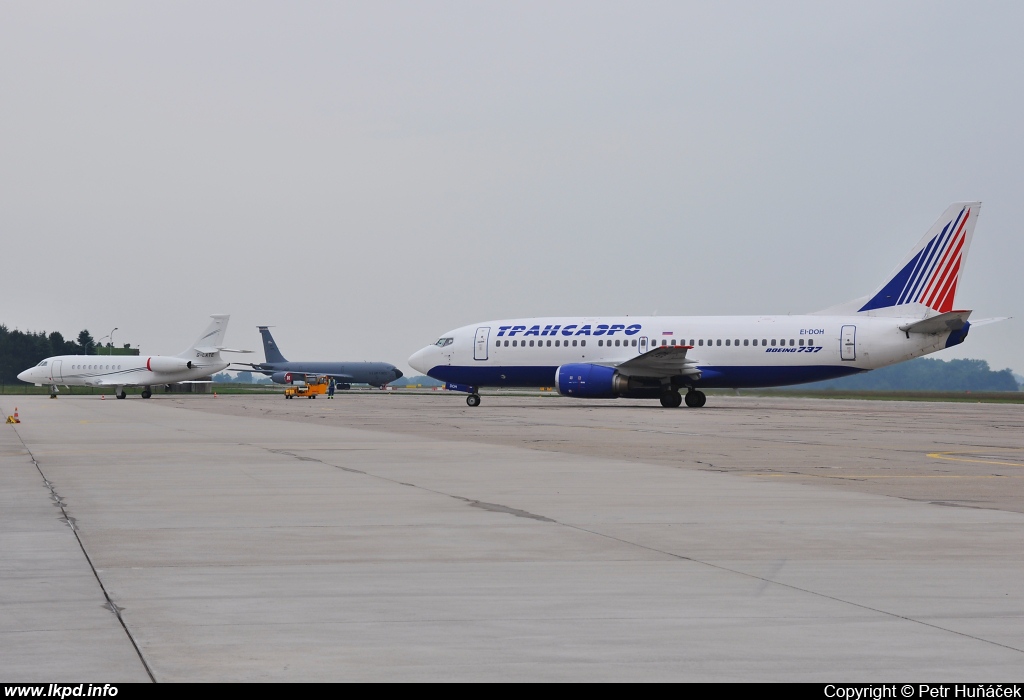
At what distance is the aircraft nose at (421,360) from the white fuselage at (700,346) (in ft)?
0.16

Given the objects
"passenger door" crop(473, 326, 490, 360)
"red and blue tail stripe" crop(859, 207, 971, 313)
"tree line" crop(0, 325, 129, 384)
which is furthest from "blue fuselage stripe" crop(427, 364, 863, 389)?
"tree line" crop(0, 325, 129, 384)

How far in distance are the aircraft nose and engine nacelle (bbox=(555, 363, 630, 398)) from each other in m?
7.95

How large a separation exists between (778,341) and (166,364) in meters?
49.4

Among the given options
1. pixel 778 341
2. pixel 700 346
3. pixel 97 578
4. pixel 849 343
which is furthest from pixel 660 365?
pixel 97 578

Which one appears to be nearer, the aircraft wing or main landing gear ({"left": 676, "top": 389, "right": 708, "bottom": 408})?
the aircraft wing

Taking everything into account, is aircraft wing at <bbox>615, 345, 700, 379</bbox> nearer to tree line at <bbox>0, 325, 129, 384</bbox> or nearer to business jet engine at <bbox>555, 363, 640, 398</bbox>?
business jet engine at <bbox>555, 363, 640, 398</bbox>

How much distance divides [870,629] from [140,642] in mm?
3850

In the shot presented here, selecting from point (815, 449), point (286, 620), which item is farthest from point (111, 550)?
point (815, 449)

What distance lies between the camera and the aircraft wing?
48.3 metres

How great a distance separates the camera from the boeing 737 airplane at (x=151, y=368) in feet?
270

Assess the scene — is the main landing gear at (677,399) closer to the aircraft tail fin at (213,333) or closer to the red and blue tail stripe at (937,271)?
the red and blue tail stripe at (937,271)

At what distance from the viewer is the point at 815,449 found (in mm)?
22891

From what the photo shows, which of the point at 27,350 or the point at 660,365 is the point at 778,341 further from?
the point at 27,350
